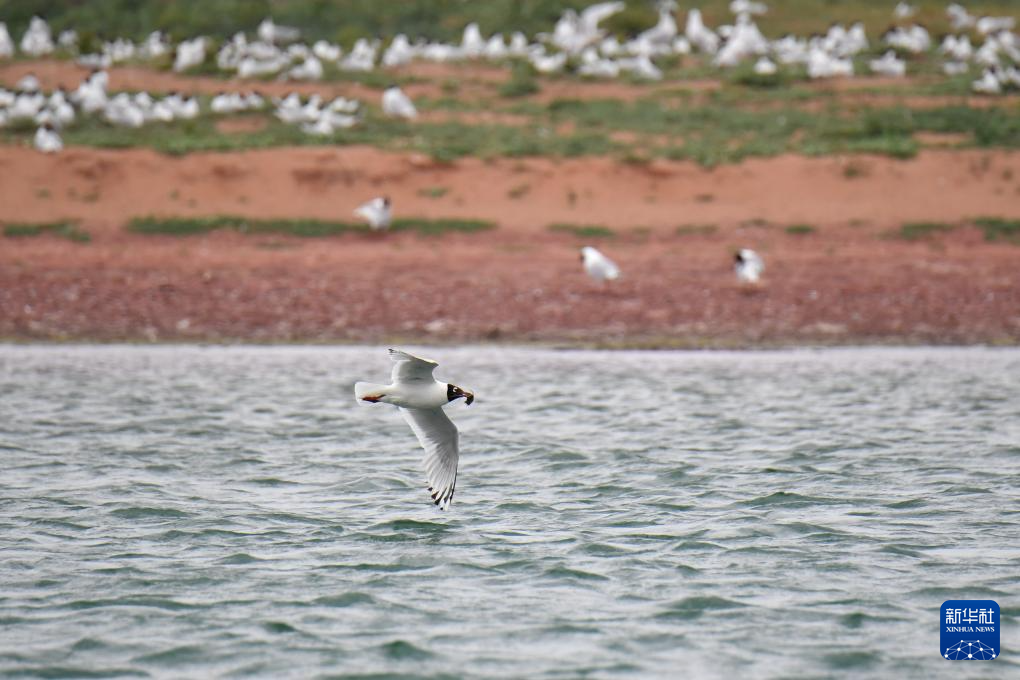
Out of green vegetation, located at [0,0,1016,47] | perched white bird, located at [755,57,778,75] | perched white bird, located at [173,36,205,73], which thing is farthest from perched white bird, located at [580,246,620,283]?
green vegetation, located at [0,0,1016,47]

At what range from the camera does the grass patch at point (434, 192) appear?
81.9 feet

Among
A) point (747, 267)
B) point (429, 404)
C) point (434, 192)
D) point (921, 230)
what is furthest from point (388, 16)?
point (429, 404)

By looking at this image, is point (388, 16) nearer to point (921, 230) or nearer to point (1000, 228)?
point (921, 230)

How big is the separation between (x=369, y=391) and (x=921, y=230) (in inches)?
609

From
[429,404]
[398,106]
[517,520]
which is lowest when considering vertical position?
[517,520]

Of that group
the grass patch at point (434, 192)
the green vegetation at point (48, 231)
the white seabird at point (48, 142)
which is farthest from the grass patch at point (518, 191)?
the white seabird at point (48, 142)

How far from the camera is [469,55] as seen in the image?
39.0 m

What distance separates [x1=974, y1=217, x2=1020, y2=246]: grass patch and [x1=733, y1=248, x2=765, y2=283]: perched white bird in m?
4.65

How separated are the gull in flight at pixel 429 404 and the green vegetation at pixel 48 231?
44.3ft

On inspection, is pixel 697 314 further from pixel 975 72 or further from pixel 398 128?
pixel 975 72

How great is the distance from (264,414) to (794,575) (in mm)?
7110

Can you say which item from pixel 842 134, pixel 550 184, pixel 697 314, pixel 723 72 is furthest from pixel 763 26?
pixel 697 314

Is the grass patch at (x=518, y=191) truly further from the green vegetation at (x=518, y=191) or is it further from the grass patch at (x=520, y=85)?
the grass patch at (x=520, y=85)

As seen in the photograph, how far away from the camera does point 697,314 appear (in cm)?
1966
